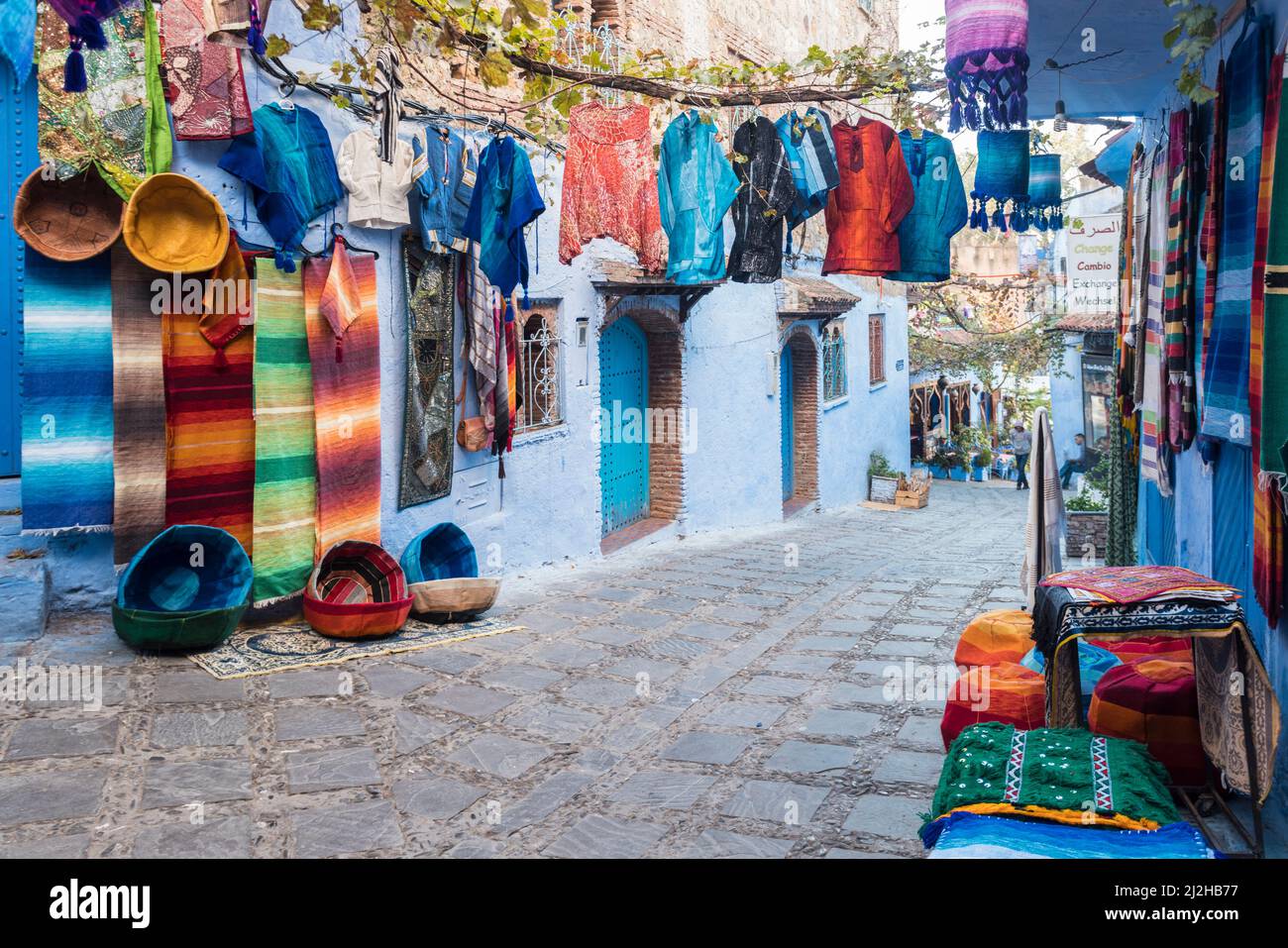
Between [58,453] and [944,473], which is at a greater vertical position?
[58,453]

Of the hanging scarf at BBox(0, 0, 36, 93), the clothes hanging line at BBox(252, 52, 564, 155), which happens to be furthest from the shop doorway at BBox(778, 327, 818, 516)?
the hanging scarf at BBox(0, 0, 36, 93)

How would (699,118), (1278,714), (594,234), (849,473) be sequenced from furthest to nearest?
1. (849,473)
2. (594,234)
3. (699,118)
4. (1278,714)

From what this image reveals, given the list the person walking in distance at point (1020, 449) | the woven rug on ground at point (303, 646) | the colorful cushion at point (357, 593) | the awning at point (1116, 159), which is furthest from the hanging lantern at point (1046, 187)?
the person walking in distance at point (1020, 449)

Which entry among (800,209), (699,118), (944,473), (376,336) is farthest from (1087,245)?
(944,473)

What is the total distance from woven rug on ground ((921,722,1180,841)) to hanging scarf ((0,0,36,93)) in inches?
246

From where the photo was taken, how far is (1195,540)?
5.86 meters

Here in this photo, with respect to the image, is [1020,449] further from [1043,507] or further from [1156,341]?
[1043,507]

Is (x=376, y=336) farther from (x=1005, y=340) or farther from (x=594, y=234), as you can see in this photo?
(x=1005, y=340)

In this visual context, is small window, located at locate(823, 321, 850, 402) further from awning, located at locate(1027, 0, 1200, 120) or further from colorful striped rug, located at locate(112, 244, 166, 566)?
colorful striped rug, located at locate(112, 244, 166, 566)

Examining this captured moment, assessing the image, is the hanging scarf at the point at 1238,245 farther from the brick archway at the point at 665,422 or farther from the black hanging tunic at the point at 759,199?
the brick archway at the point at 665,422

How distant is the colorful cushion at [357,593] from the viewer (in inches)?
268

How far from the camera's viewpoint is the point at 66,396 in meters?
6.08

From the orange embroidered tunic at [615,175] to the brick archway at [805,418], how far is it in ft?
29.8

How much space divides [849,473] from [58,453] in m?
14.7
